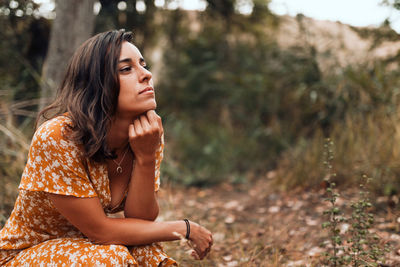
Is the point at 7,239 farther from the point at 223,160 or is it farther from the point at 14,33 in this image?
the point at 14,33

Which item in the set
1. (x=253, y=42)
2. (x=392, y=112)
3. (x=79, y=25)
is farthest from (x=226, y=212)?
(x=253, y=42)

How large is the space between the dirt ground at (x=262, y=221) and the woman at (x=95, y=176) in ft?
1.04

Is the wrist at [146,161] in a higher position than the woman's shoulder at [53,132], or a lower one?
lower

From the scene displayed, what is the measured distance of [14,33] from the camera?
4.98 meters

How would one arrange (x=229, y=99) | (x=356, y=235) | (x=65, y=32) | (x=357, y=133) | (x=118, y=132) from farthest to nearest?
1. (x=229, y=99)
2. (x=65, y=32)
3. (x=357, y=133)
4. (x=356, y=235)
5. (x=118, y=132)

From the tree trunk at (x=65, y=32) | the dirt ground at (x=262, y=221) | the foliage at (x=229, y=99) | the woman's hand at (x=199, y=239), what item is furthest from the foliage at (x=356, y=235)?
the tree trunk at (x=65, y=32)

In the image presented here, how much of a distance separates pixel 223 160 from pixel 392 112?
2.17 m

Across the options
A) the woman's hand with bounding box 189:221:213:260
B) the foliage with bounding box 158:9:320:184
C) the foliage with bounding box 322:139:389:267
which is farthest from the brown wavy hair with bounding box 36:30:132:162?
the foliage with bounding box 158:9:320:184

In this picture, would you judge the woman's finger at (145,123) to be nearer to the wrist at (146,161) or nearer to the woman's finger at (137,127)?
the woman's finger at (137,127)

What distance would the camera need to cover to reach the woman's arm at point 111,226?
1611 mm

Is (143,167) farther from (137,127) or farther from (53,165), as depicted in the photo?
(53,165)

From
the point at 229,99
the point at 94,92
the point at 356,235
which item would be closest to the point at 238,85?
the point at 229,99

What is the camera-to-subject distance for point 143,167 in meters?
1.77

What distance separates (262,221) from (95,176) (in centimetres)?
208
